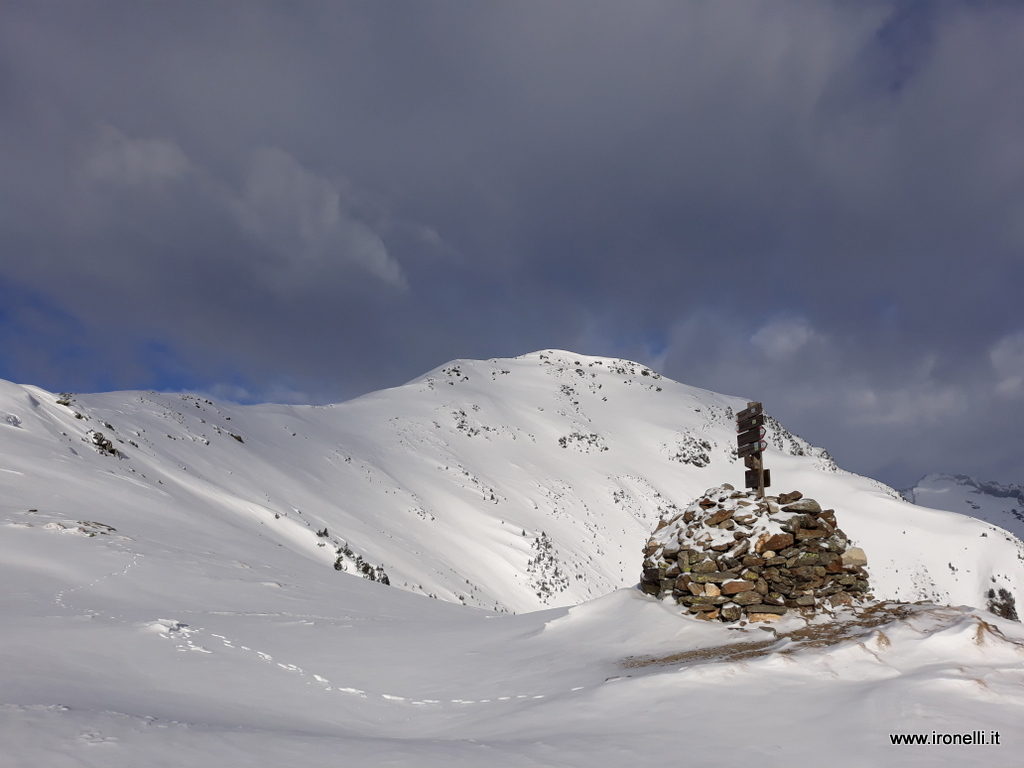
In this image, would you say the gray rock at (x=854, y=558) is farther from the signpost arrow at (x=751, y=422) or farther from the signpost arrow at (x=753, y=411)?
the signpost arrow at (x=753, y=411)

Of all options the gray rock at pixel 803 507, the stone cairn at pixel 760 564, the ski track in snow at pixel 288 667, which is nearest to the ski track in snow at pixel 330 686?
the ski track in snow at pixel 288 667

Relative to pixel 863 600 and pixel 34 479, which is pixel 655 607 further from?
pixel 34 479

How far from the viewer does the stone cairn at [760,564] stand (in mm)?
9500

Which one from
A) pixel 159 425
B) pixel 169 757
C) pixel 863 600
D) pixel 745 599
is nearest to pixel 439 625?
pixel 745 599

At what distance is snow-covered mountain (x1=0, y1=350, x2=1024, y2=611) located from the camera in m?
16.6

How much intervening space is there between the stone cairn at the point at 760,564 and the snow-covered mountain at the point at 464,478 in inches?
403

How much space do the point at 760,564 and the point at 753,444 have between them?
3402 mm

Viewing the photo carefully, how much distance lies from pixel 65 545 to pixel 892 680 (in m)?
11.7

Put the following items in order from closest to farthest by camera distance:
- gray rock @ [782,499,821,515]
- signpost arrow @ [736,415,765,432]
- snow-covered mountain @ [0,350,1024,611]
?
gray rock @ [782,499,821,515] < signpost arrow @ [736,415,765,432] < snow-covered mountain @ [0,350,1024,611]

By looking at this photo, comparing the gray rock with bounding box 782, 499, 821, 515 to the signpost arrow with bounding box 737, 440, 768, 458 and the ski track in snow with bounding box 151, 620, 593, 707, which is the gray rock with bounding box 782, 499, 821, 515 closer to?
the signpost arrow with bounding box 737, 440, 768, 458

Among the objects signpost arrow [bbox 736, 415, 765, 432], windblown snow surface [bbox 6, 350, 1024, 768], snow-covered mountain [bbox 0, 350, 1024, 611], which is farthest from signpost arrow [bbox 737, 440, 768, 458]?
snow-covered mountain [bbox 0, 350, 1024, 611]

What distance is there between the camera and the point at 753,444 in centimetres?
1252

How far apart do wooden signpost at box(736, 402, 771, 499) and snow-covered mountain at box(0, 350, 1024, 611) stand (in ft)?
38.5

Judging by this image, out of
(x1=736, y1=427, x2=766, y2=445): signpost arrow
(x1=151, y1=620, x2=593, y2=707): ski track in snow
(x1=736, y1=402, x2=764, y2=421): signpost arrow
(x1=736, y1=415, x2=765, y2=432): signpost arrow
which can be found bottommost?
(x1=151, y1=620, x2=593, y2=707): ski track in snow
